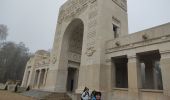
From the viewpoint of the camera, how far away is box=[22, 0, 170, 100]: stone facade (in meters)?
9.25

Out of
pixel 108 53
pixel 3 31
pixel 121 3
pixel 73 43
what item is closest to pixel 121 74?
pixel 108 53

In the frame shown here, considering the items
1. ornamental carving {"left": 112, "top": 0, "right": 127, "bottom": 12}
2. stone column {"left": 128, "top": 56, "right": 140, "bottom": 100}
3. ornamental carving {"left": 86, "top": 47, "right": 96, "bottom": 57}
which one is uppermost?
ornamental carving {"left": 112, "top": 0, "right": 127, "bottom": 12}

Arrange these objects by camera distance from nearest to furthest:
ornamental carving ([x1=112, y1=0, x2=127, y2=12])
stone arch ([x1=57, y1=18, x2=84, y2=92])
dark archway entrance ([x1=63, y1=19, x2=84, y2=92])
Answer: ornamental carving ([x1=112, y1=0, x2=127, y2=12]) → stone arch ([x1=57, y1=18, x2=84, y2=92]) → dark archway entrance ([x1=63, y1=19, x2=84, y2=92])

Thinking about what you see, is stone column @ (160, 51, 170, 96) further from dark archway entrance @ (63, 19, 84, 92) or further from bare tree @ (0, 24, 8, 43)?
bare tree @ (0, 24, 8, 43)

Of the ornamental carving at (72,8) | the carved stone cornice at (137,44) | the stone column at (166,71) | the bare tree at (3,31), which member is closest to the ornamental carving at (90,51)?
the carved stone cornice at (137,44)

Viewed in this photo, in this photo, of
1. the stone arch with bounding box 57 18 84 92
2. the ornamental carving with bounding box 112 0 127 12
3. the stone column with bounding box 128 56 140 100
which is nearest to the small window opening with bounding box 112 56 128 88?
the stone column with bounding box 128 56 140 100

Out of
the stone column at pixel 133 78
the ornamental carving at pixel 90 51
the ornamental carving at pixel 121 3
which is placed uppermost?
the ornamental carving at pixel 121 3

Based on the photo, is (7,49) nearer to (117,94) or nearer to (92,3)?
(92,3)

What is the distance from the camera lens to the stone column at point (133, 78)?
945cm

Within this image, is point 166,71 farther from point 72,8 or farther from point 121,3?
point 72,8

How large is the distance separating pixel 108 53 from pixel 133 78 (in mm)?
3264

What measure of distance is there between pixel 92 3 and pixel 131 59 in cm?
812

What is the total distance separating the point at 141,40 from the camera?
998 centimetres

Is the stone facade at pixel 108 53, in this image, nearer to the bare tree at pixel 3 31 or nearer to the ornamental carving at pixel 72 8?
the ornamental carving at pixel 72 8
